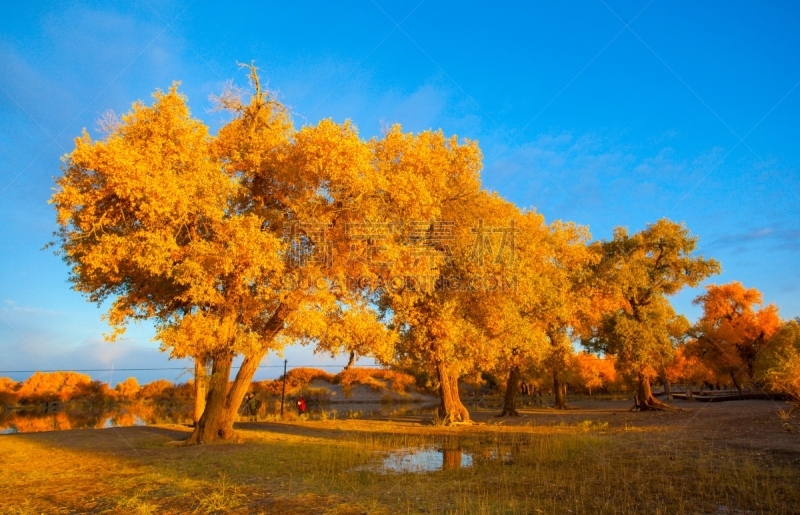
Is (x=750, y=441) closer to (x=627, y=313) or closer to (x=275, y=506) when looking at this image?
(x=275, y=506)

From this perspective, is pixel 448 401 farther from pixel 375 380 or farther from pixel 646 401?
pixel 375 380

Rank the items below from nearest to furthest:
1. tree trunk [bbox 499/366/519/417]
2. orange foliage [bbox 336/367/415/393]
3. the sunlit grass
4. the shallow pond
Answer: the sunlit grass, the shallow pond, tree trunk [bbox 499/366/519/417], orange foliage [bbox 336/367/415/393]

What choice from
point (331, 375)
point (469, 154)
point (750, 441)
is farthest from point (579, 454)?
point (331, 375)

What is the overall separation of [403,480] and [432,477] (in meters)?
0.68

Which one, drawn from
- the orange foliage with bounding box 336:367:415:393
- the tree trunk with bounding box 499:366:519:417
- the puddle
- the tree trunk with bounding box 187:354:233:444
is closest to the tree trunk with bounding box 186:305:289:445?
the tree trunk with bounding box 187:354:233:444

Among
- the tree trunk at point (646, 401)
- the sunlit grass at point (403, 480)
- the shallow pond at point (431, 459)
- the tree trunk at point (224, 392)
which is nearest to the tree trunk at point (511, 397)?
the tree trunk at point (646, 401)

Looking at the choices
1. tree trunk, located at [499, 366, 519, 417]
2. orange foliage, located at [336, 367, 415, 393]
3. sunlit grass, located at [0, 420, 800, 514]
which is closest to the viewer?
sunlit grass, located at [0, 420, 800, 514]

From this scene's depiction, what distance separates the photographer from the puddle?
11.8 meters

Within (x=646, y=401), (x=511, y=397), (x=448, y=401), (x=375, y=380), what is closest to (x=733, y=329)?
(x=646, y=401)

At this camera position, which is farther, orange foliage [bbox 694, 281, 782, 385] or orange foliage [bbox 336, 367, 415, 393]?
orange foliage [bbox 336, 367, 415, 393]

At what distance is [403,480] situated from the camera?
10.1 metres

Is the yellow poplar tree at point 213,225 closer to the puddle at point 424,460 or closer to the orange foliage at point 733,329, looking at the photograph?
the puddle at point 424,460

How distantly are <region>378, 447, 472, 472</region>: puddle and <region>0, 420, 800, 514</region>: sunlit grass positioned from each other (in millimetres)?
371

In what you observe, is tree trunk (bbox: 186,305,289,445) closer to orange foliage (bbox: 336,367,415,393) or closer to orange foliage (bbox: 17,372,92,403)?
orange foliage (bbox: 17,372,92,403)
